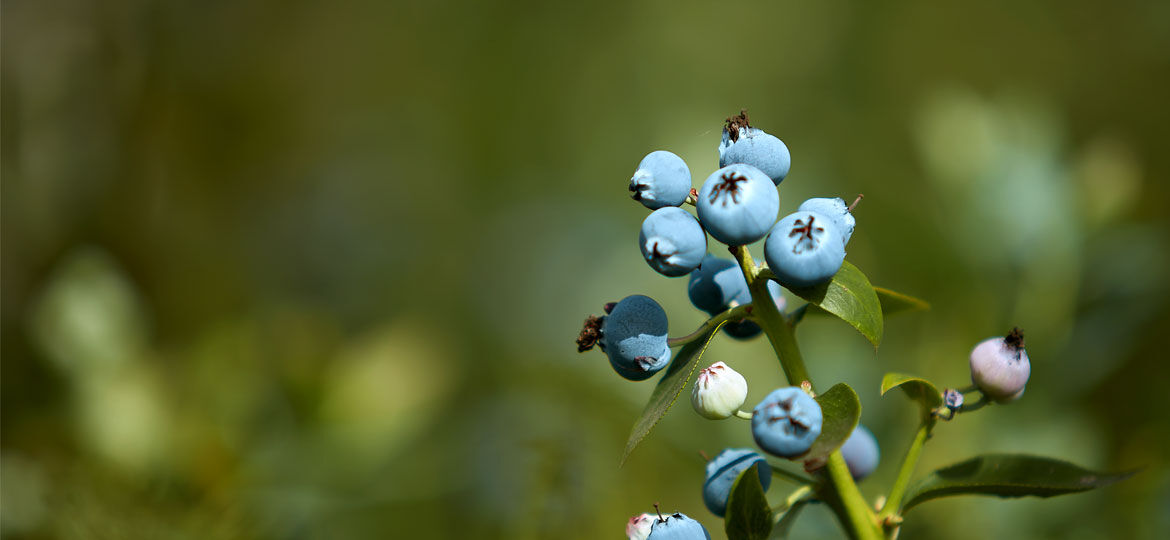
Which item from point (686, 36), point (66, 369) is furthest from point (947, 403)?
point (686, 36)

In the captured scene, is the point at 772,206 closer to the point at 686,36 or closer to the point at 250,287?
the point at 250,287

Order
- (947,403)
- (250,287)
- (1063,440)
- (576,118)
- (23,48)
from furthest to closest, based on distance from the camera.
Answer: (576,118)
(250,287)
(23,48)
(1063,440)
(947,403)

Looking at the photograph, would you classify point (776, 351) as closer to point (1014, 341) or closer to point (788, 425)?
point (788, 425)

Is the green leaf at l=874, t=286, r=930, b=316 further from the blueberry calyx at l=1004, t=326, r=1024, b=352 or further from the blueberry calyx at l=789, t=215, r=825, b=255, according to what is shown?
the blueberry calyx at l=789, t=215, r=825, b=255

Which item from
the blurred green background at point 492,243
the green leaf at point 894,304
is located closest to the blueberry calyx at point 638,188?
the green leaf at point 894,304

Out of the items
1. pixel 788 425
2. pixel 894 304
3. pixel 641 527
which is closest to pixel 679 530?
pixel 641 527

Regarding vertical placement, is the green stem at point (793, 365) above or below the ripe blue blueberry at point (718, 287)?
below

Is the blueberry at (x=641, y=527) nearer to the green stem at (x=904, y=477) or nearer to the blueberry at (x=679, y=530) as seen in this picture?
the blueberry at (x=679, y=530)
